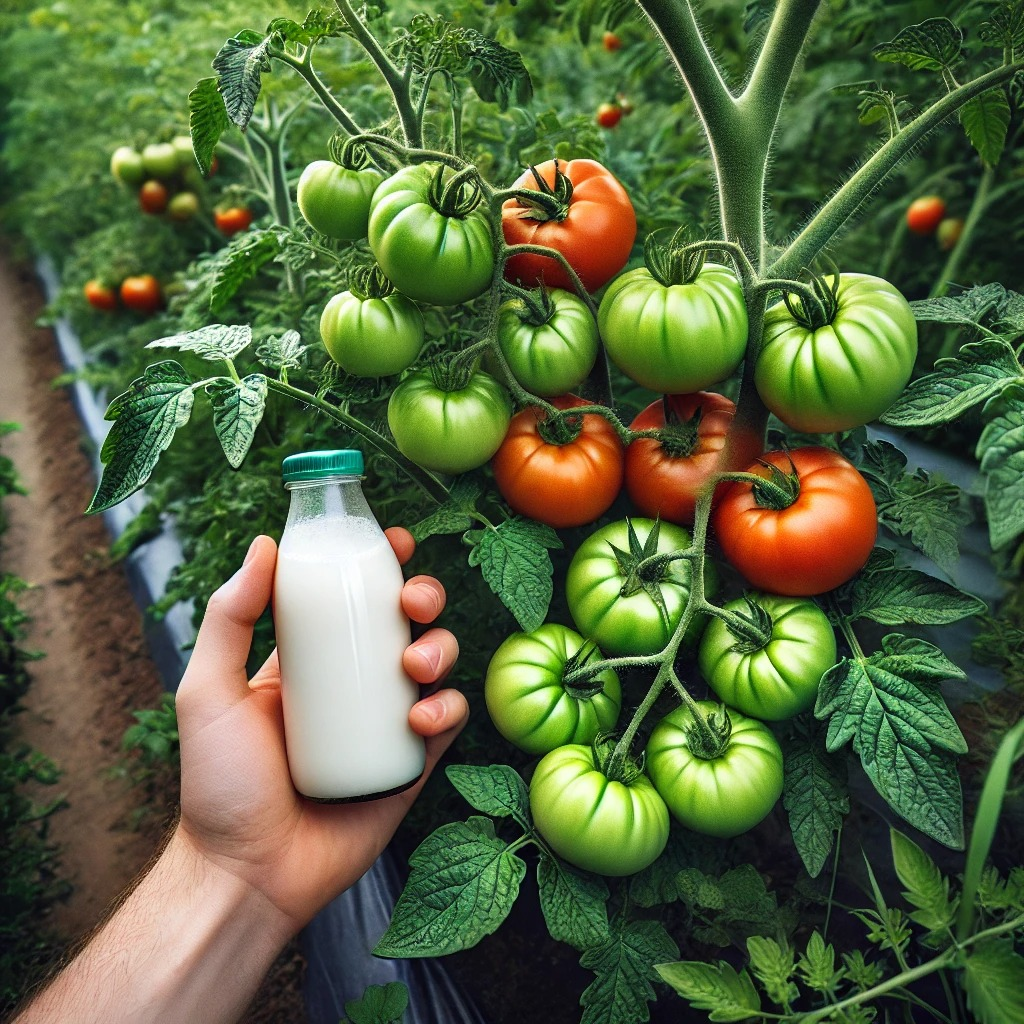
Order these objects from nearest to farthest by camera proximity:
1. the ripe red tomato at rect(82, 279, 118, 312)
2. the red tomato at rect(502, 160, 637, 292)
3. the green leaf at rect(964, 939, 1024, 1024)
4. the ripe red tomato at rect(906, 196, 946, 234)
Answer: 1. the green leaf at rect(964, 939, 1024, 1024)
2. the red tomato at rect(502, 160, 637, 292)
3. the ripe red tomato at rect(906, 196, 946, 234)
4. the ripe red tomato at rect(82, 279, 118, 312)

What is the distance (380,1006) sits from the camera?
96 centimetres

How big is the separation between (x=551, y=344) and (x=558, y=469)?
14cm

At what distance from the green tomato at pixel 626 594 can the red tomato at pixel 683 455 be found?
36 mm

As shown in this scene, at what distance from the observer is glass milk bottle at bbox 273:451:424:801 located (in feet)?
2.98

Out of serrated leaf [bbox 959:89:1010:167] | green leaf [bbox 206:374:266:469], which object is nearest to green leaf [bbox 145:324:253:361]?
green leaf [bbox 206:374:266:469]

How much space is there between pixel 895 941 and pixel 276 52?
3.61 ft

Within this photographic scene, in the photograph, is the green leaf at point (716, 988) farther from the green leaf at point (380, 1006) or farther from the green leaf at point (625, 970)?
the green leaf at point (380, 1006)

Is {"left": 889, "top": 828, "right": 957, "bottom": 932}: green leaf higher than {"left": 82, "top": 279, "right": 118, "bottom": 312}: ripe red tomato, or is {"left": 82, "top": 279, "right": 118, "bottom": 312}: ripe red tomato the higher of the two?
{"left": 889, "top": 828, "right": 957, "bottom": 932}: green leaf

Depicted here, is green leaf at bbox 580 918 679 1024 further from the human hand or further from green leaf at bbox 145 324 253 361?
green leaf at bbox 145 324 253 361

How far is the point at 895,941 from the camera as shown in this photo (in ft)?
2.60

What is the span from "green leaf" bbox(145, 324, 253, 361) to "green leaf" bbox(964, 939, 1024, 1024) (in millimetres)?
888

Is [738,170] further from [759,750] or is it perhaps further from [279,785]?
[279,785]

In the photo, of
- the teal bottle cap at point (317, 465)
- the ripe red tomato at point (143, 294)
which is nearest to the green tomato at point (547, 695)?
the teal bottle cap at point (317, 465)

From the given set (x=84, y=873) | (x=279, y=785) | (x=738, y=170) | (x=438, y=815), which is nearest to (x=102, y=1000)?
(x=279, y=785)
